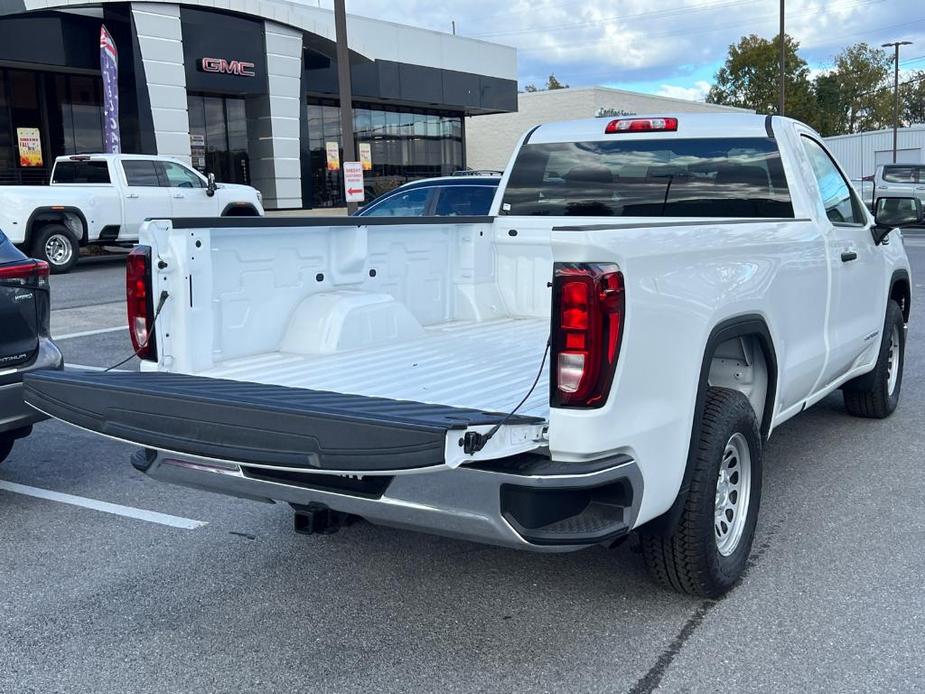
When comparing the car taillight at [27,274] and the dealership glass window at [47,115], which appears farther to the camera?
the dealership glass window at [47,115]

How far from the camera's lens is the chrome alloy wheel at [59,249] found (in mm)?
17594

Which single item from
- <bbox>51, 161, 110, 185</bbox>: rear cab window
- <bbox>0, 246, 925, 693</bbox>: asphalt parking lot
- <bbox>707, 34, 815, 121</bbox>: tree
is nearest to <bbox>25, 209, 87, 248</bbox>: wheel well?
<bbox>51, 161, 110, 185</bbox>: rear cab window

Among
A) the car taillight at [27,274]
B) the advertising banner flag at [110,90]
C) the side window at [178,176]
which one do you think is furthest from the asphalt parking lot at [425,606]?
the advertising banner flag at [110,90]

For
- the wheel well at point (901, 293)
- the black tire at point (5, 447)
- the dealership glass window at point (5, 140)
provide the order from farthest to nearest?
the dealership glass window at point (5, 140) → the wheel well at point (901, 293) → the black tire at point (5, 447)

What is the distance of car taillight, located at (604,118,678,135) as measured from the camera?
5434 mm

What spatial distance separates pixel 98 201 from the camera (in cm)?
1811

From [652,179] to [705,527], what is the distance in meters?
2.37

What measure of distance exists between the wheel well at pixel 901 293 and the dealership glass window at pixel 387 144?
81.8ft

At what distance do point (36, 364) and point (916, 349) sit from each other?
785 centimetres

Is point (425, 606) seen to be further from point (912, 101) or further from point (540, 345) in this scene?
point (912, 101)

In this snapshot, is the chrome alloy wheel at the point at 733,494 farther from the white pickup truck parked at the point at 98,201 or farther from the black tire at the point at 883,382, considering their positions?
the white pickup truck parked at the point at 98,201

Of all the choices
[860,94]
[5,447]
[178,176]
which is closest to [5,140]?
[178,176]

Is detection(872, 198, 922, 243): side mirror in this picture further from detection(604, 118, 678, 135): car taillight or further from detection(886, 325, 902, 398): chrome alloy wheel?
detection(604, 118, 678, 135): car taillight

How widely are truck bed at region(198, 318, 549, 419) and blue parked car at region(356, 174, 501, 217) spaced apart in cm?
501
